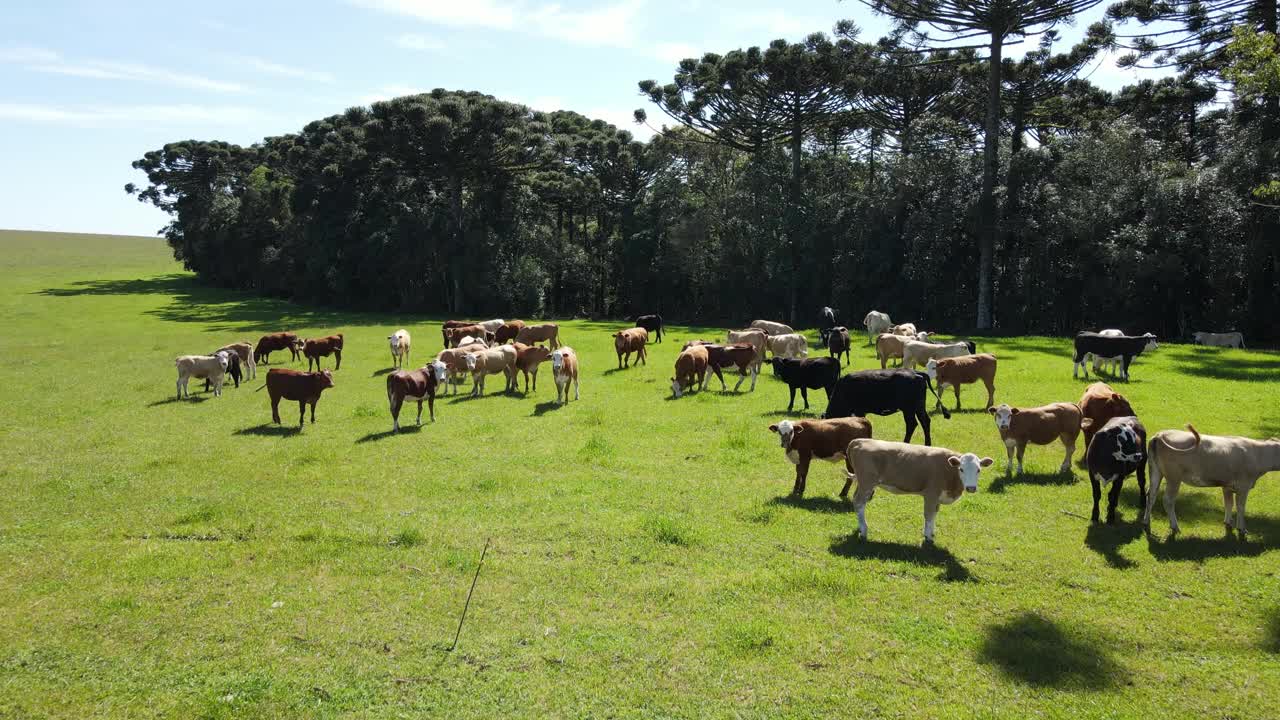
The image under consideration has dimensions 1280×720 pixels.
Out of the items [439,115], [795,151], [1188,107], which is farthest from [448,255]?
[1188,107]

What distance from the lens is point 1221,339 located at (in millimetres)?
30766

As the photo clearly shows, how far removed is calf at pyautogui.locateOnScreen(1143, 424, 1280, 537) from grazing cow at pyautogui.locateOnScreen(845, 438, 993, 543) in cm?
231

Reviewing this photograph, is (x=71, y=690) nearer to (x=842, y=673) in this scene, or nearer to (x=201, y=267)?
(x=842, y=673)

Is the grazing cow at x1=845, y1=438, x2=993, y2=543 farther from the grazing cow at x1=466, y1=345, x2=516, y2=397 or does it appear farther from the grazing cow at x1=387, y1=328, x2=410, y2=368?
the grazing cow at x1=387, y1=328, x2=410, y2=368

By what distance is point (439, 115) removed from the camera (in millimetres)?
51156

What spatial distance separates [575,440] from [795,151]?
119ft

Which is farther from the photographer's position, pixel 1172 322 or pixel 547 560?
pixel 1172 322

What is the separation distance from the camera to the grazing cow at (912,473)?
9.82m

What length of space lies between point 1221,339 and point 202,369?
35.9 m

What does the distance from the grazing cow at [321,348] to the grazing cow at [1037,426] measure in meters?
21.8

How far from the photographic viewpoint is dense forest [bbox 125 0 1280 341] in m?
33.8

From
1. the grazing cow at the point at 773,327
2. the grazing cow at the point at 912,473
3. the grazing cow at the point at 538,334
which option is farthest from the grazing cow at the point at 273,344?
the grazing cow at the point at 912,473

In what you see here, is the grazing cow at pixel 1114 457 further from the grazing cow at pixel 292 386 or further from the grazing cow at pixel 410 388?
the grazing cow at pixel 292 386

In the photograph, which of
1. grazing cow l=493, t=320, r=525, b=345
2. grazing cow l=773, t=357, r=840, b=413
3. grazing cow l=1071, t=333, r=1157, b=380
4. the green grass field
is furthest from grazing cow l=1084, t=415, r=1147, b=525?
grazing cow l=493, t=320, r=525, b=345
